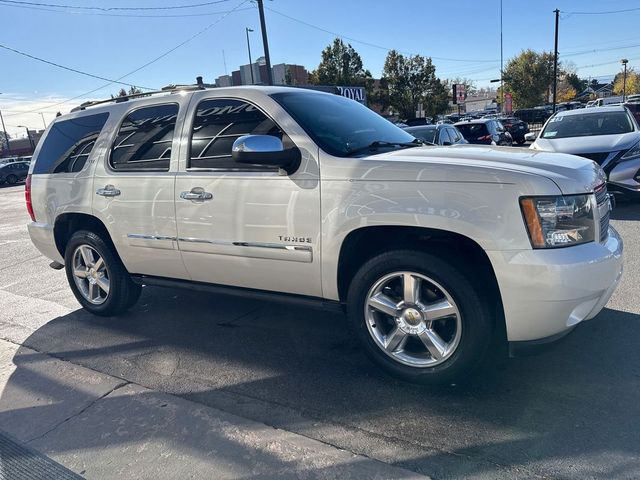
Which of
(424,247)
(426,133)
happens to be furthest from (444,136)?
(424,247)

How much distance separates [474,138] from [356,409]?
1339 cm

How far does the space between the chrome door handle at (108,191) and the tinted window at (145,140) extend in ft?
0.58

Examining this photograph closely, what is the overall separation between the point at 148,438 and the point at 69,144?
3.22 meters

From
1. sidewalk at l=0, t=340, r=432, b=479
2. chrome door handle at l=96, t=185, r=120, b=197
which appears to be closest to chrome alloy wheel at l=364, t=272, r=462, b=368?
sidewalk at l=0, t=340, r=432, b=479

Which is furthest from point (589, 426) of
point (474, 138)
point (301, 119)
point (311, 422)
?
point (474, 138)

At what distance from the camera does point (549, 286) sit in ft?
8.82

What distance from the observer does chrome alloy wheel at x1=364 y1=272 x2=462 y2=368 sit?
120 inches

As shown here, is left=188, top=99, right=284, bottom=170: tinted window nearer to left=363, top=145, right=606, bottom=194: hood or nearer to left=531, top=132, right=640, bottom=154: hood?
left=363, top=145, right=606, bottom=194: hood

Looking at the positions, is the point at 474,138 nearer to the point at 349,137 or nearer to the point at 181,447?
the point at 349,137

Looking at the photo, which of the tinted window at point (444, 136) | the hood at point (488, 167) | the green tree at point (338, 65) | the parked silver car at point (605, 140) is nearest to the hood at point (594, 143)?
the parked silver car at point (605, 140)

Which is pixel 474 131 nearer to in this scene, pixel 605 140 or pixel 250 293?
pixel 605 140

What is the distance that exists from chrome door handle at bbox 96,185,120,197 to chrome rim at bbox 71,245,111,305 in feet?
2.04

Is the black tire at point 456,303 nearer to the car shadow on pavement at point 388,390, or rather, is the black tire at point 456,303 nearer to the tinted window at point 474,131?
the car shadow on pavement at point 388,390

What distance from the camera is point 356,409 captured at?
300 centimetres
